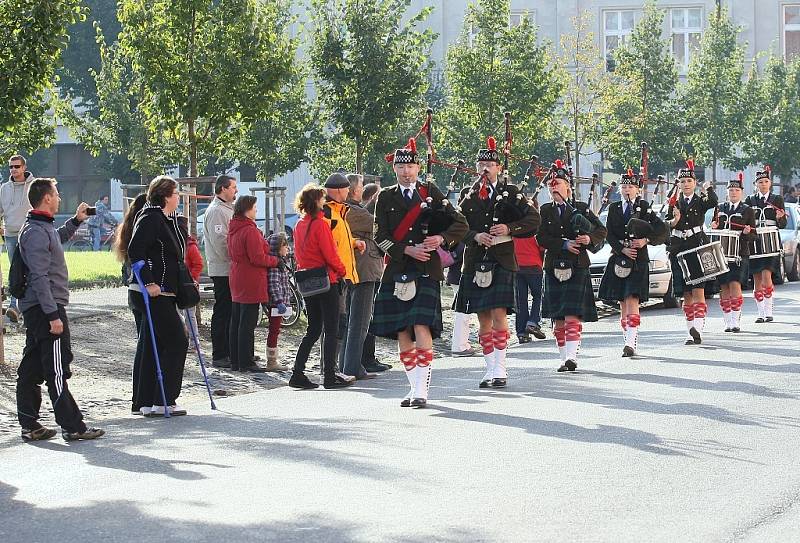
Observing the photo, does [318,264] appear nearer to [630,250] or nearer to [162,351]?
[162,351]

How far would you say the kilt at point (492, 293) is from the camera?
12.3 metres

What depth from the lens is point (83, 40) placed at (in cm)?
6100

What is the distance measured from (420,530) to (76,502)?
1.95m


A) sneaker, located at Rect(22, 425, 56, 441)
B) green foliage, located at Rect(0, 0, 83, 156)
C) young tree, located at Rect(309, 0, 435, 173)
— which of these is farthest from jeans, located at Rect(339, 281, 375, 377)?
young tree, located at Rect(309, 0, 435, 173)

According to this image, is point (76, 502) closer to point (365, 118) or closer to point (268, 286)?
point (268, 286)

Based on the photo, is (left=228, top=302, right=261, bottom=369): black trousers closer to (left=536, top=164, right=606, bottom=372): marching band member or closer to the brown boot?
the brown boot

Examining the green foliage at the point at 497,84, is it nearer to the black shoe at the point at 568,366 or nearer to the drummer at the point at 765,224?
the drummer at the point at 765,224

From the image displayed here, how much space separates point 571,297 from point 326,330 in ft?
7.73

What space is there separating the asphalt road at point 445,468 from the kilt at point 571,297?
90 centimetres

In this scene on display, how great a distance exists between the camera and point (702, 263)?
1644 cm

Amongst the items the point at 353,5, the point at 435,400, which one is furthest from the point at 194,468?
the point at 353,5

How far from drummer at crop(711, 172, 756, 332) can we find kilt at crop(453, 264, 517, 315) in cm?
620

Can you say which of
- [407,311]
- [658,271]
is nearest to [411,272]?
[407,311]

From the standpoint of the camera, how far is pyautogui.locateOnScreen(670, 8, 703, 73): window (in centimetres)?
6100
